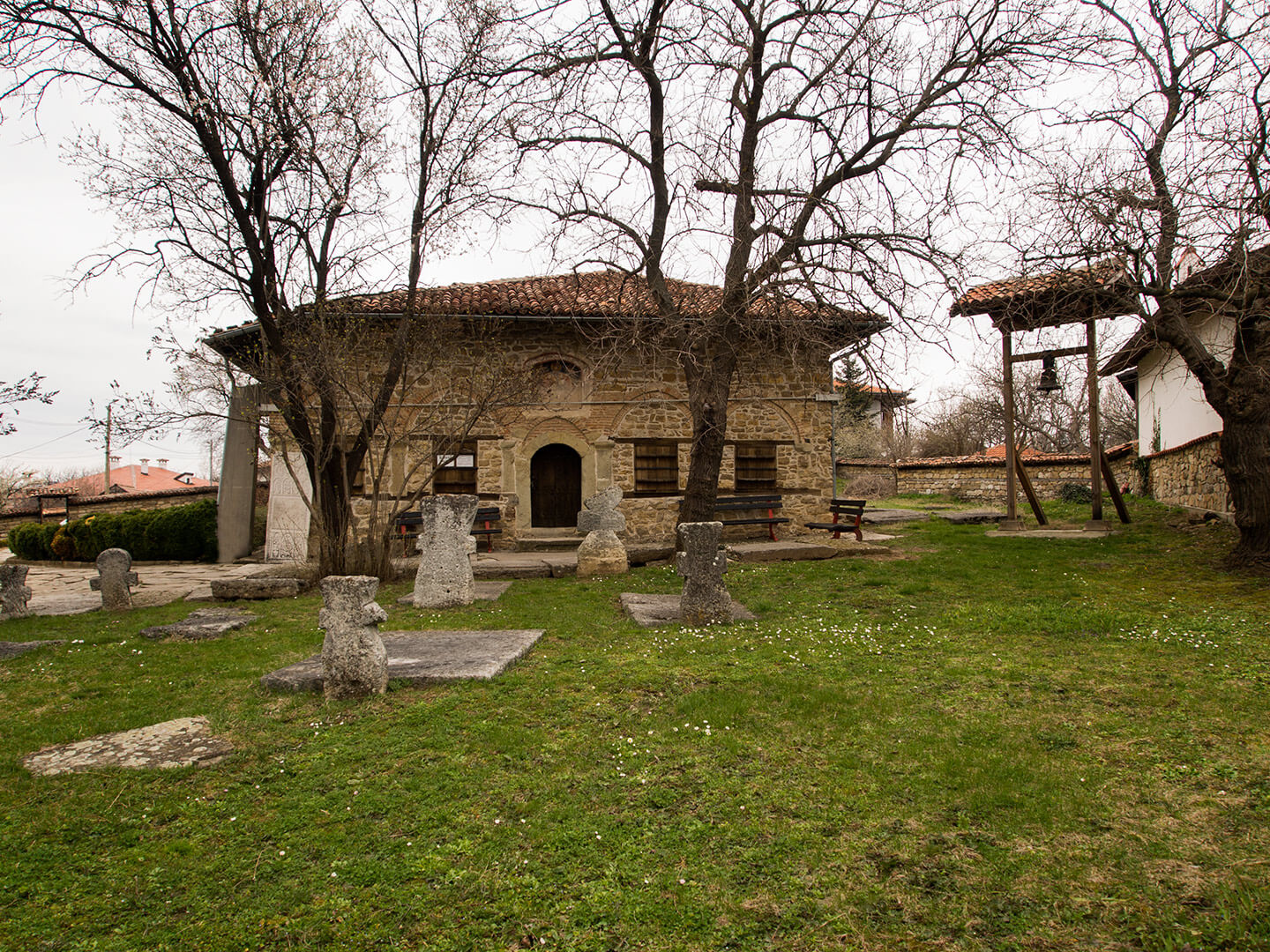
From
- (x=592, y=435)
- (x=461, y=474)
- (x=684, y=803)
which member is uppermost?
(x=592, y=435)

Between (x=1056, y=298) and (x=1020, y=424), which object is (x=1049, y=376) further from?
(x=1020, y=424)

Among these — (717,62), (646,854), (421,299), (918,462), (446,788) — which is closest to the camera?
(646,854)

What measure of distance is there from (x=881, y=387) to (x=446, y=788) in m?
7.17

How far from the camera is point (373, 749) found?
357cm

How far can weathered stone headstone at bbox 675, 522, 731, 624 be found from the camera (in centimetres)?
634

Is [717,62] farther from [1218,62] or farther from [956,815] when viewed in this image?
[956,815]

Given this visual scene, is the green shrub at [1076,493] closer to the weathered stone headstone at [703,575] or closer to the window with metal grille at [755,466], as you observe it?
the window with metal grille at [755,466]

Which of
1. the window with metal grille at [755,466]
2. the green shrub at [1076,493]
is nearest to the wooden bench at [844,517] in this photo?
the window with metal grille at [755,466]

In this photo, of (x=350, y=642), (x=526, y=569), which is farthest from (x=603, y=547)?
(x=350, y=642)

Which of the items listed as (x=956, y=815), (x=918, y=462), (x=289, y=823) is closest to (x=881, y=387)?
(x=956, y=815)

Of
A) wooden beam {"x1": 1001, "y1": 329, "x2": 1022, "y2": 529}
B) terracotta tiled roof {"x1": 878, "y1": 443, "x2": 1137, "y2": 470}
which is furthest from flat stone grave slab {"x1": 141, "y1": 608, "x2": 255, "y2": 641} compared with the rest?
terracotta tiled roof {"x1": 878, "y1": 443, "x2": 1137, "y2": 470}

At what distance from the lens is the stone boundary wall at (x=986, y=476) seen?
18.9 metres

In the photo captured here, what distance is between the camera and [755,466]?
1429 centimetres

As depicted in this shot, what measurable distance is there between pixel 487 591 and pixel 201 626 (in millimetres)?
2833
